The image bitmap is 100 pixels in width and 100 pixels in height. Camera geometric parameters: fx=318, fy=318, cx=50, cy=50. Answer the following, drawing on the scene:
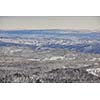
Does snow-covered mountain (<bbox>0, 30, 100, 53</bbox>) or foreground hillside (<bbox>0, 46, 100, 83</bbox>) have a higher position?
snow-covered mountain (<bbox>0, 30, 100, 53</bbox>)

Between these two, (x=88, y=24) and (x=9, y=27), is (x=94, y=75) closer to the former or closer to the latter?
(x=88, y=24)

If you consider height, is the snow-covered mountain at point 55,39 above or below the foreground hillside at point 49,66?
above

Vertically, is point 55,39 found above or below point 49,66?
above
